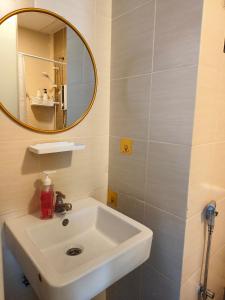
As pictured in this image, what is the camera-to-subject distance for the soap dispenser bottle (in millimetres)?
962

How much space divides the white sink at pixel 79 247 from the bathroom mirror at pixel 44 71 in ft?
1.52

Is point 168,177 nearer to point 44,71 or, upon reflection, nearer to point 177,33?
point 177,33

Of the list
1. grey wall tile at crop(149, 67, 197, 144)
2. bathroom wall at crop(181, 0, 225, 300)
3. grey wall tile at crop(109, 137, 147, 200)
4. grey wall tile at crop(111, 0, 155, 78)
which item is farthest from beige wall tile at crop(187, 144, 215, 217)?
grey wall tile at crop(111, 0, 155, 78)

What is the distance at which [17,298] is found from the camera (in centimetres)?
104

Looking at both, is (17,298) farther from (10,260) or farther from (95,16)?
(95,16)

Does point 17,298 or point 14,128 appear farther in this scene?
point 17,298

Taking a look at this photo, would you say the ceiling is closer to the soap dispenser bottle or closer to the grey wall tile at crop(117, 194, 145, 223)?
the soap dispenser bottle

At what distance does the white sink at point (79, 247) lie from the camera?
64 centimetres

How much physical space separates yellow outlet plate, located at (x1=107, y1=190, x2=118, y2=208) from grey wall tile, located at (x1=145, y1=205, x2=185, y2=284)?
0.25m

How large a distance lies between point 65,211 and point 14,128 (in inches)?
18.6

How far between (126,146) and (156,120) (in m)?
0.26

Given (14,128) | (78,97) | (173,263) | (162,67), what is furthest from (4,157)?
(173,263)

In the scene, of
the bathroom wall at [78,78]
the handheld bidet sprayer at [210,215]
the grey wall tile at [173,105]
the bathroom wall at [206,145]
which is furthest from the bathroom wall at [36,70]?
the handheld bidet sprayer at [210,215]

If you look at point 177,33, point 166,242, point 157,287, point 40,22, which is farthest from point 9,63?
point 157,287
